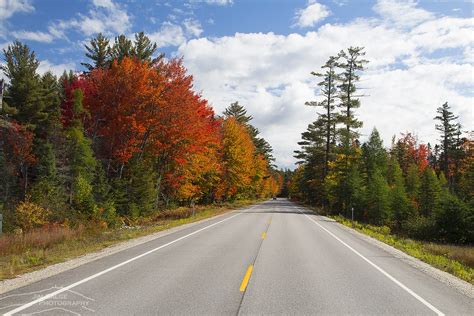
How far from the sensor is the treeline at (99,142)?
25.8 meters

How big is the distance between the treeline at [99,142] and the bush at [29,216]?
0.06 metres

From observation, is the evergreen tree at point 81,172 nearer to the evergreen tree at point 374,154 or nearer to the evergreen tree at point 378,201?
the evergreen tree at point 378,201

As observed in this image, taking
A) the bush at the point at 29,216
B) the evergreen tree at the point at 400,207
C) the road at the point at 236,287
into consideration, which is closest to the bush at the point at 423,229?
the evergreen tree at the point at 400,207

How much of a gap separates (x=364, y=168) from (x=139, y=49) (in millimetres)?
29929

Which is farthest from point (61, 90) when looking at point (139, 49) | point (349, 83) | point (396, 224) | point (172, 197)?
point (396, 224)

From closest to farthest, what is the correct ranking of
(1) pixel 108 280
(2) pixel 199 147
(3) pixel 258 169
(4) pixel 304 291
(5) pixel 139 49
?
(4) pixel 304 291 → (1) pixel 108 280 → (2) pixel 199 147 → (5) pixel 139 49 → (3) pixel 258 169

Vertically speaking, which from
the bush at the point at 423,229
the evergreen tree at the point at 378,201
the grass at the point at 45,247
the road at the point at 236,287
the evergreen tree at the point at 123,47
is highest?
the evergreen tree at the point at 123,47

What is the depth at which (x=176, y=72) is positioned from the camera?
105 ft

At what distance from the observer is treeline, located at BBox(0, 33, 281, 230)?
25.8m

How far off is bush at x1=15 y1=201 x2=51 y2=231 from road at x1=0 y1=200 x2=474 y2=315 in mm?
11842

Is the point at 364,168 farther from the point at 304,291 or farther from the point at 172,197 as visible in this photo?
the point at 304,291

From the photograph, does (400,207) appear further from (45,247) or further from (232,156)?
(45,247)

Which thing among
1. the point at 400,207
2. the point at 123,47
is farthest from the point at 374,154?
the point at 123,47

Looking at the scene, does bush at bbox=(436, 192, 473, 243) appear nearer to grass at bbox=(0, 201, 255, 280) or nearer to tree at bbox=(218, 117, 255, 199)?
grass at bbox=(0, 201, 255, 280)
